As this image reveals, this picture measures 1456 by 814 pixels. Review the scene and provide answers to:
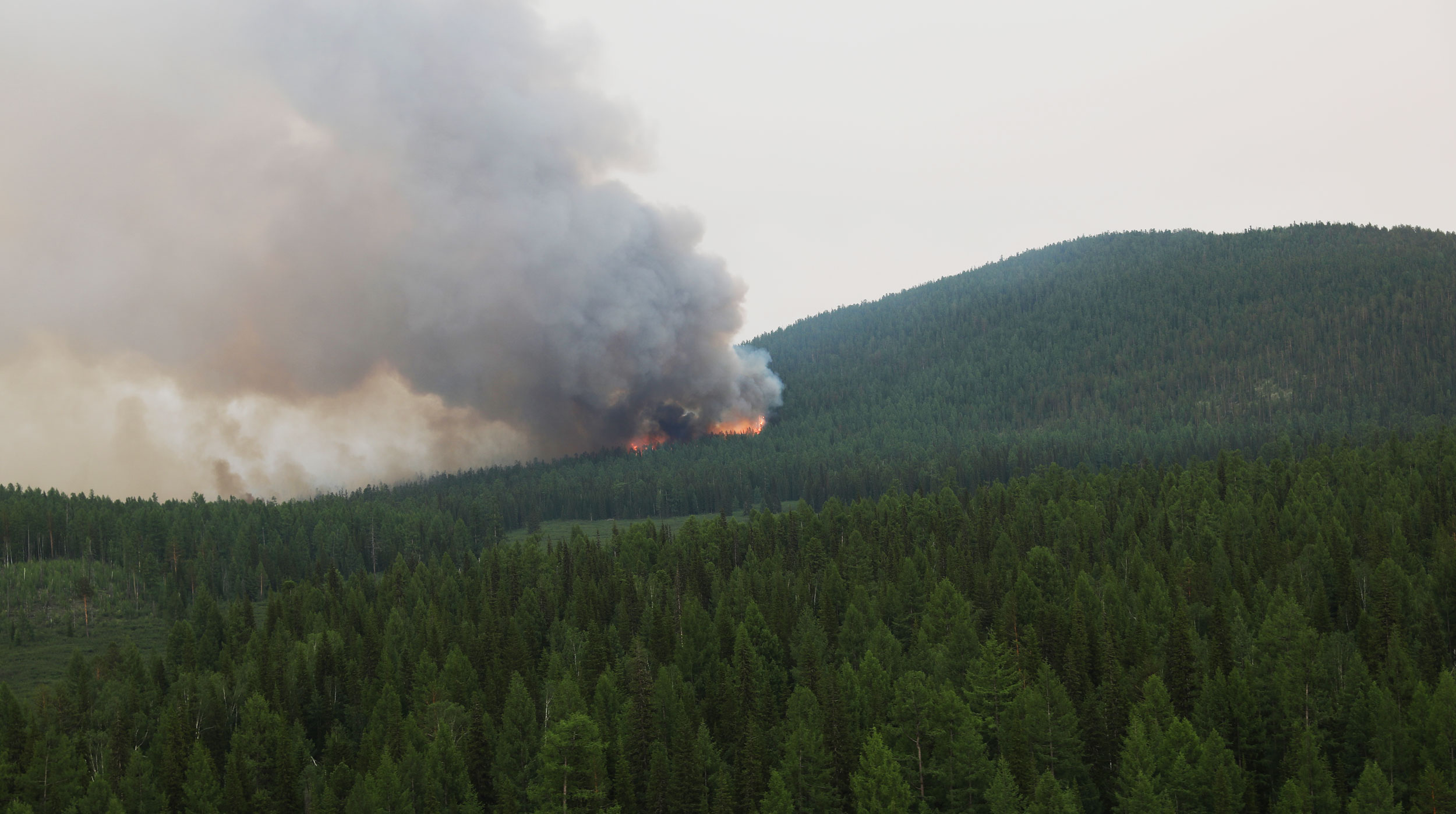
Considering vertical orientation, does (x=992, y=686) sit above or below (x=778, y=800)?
above

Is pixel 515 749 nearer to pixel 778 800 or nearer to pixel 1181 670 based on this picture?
pixel 778 800

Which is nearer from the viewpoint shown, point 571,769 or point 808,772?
point 808,772

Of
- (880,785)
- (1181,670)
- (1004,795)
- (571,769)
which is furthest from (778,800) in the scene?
(1181,670)

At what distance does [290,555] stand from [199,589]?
39.1 metres

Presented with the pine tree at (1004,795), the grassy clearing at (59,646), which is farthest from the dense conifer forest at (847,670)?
the grassy clearing at (59,646)

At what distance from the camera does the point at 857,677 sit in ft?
252

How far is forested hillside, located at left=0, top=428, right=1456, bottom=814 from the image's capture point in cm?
6431

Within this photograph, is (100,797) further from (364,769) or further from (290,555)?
(290,555)

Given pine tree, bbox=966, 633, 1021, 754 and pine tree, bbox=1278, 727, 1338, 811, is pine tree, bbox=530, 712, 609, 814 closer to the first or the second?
pine tree, bbox=966, 633, 1021, 754

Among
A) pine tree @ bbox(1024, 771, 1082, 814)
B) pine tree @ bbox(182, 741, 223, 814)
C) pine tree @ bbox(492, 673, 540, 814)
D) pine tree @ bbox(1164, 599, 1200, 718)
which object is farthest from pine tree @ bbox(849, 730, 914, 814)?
pine tree @ bbox(182, 741, 223, 814)

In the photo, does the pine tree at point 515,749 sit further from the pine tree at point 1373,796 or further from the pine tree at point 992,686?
the pine tree at point 1373,796

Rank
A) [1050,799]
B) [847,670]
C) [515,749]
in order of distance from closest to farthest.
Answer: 1. [1050,799]
2. [515,749]
3. [847,670]

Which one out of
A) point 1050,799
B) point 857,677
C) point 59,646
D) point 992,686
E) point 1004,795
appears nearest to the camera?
point 1050,799

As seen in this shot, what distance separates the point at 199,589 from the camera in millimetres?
139375
